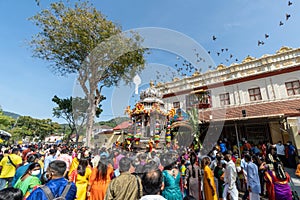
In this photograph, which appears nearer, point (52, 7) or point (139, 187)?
point (139, 187)

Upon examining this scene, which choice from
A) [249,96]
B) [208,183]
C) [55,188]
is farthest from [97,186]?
[249,96]

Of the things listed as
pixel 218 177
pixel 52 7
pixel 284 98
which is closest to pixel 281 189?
pixel 218 177

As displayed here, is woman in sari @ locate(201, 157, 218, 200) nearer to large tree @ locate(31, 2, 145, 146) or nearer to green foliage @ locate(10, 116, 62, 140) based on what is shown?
large tree @ locate(31, 2, 145, 146)

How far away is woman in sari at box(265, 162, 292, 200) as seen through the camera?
358cm

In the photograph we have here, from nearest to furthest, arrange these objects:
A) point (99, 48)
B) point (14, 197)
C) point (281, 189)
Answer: point (14, 197) < point (281, 189) < point (99, 48)

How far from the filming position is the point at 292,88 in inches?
517

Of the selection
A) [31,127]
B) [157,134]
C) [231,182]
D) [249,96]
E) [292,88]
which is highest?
[292,88]

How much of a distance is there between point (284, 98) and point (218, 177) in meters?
12.5

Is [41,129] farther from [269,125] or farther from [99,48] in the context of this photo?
[269,125]

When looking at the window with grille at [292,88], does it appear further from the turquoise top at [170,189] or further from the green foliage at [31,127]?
the green foliage at [31,127]

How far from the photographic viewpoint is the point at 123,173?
261 centimetres

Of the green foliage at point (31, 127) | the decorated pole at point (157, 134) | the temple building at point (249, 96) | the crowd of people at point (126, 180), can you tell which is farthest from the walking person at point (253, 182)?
the green foliage at point (31, 127)

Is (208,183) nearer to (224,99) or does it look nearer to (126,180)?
(126,180)

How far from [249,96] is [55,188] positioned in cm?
1649
